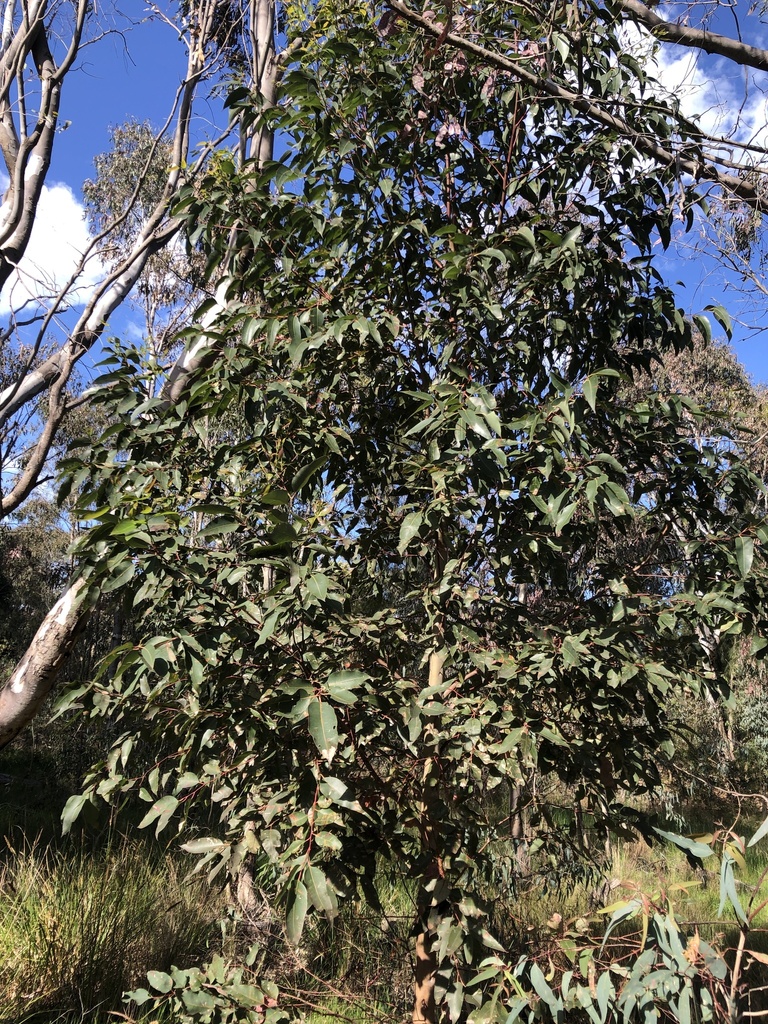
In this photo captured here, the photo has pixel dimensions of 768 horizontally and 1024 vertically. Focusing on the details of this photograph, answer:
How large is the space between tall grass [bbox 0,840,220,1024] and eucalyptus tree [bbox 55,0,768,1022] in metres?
1.34

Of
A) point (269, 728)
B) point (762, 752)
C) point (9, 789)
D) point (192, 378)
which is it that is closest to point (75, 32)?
point (192, 378)

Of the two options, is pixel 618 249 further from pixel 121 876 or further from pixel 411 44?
pixel 121 876

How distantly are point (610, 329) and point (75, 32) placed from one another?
330cm

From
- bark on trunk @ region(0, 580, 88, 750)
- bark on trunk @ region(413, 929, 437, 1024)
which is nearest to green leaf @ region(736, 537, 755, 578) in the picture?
bark on trunk @ region(413, 929, 437, 1024)

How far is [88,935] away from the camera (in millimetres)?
3178

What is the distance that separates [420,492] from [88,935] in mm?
2450

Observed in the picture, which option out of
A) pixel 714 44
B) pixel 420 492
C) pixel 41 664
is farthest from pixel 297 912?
pixel 714 44

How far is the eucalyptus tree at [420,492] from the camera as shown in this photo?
5.76 ft

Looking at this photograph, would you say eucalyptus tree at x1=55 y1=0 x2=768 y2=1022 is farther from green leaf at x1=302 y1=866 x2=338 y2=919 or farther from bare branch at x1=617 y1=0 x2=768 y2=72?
bare branch at x1=617 y1=0 x2=768 y2=72

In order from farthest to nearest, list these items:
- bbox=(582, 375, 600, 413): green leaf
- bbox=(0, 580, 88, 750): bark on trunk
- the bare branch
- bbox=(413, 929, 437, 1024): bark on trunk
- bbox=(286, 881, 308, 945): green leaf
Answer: the bare branch, bbox=(0, 580, 88, 750): bark on trunk, bbox=(413, 929, 437, 1024): bark on trunk, bbox=(582, 375, 600, 413): green leaf, bbox=(286, 881, 308, 945): green leaf

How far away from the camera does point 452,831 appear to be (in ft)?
6.64

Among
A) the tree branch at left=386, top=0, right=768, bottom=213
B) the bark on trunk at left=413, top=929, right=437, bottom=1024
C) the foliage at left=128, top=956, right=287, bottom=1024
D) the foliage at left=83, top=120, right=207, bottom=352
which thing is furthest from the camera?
the foliage at left=83, top=120, right=207, bottom=352

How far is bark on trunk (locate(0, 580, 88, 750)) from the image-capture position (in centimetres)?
277

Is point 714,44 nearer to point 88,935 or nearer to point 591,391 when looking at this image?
point 591,391
